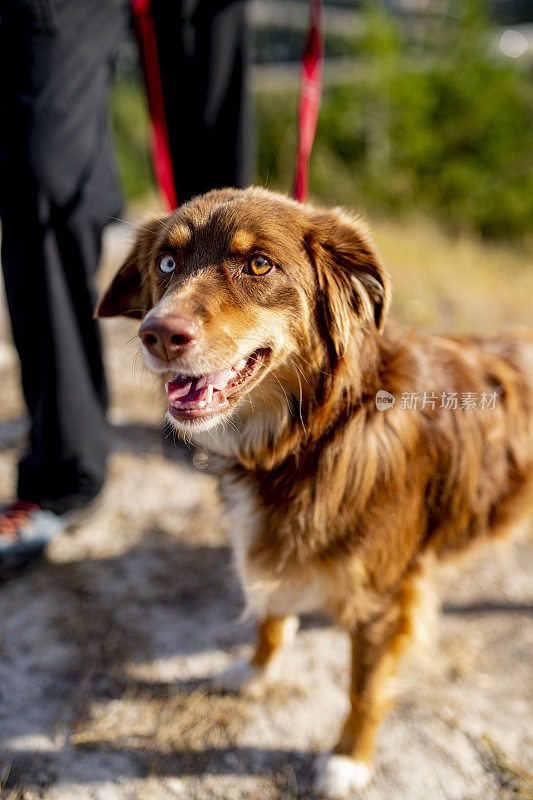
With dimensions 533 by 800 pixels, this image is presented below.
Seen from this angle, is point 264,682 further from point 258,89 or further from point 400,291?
point 258,89

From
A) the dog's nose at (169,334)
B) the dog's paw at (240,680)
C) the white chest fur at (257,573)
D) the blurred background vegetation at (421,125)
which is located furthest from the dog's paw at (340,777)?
the blurred background vegetation at (421,125)

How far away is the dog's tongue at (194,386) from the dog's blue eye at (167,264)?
0.33 m

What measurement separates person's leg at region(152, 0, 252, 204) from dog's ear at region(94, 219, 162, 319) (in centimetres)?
112

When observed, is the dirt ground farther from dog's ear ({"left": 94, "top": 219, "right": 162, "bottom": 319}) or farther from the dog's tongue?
the dog's tongue

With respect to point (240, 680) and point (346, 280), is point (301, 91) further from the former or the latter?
A: point (240, 680)

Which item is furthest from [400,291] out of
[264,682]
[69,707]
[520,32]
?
[520,32]

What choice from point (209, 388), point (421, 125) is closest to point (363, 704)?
point (209, 388)

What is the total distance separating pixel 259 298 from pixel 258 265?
97 mm

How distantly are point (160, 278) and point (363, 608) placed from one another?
3.93 feet

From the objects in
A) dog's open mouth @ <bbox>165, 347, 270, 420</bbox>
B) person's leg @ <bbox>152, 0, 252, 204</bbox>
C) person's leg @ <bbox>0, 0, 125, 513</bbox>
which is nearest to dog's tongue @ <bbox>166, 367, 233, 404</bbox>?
dog's open mouth @ <bbox>165, 347, 270, 420</bbox>

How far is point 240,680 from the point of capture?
89.1 inches

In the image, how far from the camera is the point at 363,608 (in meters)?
1.90

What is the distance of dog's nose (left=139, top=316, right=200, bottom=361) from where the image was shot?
1571 millimetres

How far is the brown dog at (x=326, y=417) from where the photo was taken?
176 cm
